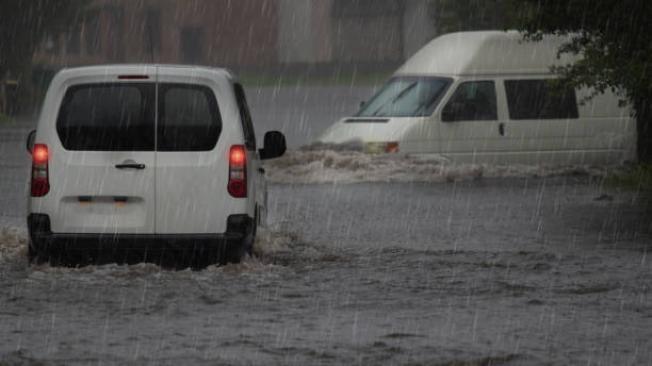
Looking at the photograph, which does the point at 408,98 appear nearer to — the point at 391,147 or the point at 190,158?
the point at 391,147

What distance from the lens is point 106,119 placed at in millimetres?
12641

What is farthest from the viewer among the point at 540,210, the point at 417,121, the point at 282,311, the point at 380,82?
the point at 380,82

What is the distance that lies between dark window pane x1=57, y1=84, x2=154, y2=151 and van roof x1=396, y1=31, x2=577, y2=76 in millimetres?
11333

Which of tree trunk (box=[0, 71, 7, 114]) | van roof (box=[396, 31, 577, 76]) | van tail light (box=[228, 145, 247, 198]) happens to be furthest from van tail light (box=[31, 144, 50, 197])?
tree trunk (box=[0, 71, 7, 114])

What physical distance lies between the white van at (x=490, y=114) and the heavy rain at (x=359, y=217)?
0.03 m

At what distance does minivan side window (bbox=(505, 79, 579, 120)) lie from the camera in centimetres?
2362

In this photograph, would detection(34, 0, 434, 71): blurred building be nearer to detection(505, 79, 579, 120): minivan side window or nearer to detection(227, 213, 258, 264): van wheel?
detection(505, 79, 579, 120): minivan side window

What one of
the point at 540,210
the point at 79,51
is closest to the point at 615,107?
the point at 540,210

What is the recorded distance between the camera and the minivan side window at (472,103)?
23.0m

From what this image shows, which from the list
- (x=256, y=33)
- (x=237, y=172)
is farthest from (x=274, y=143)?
(x=256, y=33)

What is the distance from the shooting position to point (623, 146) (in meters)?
24.2

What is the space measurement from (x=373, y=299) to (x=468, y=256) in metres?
2.89

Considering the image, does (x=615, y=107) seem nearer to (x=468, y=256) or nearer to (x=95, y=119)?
(x=468, y=256)

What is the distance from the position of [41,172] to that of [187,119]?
3.85 feet
